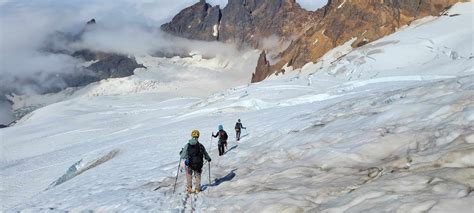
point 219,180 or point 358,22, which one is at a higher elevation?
point 358,22

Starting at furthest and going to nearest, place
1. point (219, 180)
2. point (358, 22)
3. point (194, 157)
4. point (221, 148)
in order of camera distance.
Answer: point (358, 22)
point (221, 148)
point (219, 180)
point (194, 157)

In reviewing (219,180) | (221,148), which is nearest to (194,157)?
(219,180)

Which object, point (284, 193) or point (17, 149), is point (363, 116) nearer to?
point (284, 193)

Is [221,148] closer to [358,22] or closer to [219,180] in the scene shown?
[219,180]

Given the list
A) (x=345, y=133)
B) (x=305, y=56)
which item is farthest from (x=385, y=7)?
(x=345, y=133)

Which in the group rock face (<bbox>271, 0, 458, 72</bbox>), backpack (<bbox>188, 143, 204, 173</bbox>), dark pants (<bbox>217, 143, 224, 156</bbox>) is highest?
rock face (<bbox>271, 0, 458, 72</bbox>)

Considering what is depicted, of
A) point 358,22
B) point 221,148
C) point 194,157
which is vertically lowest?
point 221,148

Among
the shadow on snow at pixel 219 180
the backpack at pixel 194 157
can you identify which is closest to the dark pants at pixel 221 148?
the shadow on snow at pixel 219 180

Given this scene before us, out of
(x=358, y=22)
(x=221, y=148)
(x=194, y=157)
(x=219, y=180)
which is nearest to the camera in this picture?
(x=194, y=157)

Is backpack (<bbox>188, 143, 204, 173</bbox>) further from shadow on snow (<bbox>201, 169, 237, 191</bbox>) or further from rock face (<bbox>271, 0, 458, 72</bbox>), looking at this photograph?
rock face (<bbox>271, 0, 458, 72</bbox>)

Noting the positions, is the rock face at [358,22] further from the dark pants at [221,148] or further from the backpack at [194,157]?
the backpack at [194,157]

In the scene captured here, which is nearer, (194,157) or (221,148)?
(194,157)

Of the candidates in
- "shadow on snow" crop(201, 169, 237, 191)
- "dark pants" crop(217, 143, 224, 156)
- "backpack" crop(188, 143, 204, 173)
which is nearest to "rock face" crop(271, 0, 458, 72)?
"dark pants" crop(217, 143, 224, 156)

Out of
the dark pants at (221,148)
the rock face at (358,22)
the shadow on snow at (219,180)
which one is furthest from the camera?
the rock face at (358,22)
